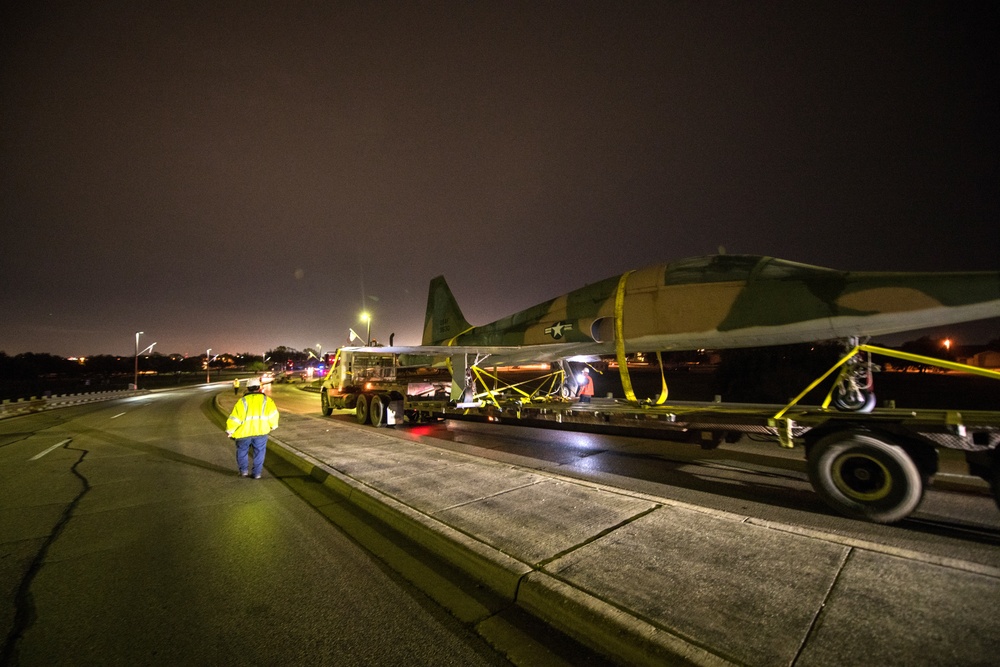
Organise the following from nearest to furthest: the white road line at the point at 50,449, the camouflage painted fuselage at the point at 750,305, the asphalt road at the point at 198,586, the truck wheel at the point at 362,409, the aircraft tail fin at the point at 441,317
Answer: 1. the asphalt road at the point at 198,586
2. the camouflage painted fuselage at the point at 750,305
3. the white road line at the point at 50,449
4. the truck wheel at the point at 362,409
5. the aircraft tail fin at the point at 441,317

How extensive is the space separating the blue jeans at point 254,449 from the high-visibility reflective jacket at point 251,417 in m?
0.17

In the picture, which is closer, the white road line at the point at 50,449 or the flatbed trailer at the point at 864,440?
the flatbed trailer at the point at 864,440

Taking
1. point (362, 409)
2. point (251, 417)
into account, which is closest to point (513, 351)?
point (251, 417)

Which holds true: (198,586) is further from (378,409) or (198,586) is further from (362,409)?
(362,409)

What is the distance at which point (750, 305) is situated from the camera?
604 cm

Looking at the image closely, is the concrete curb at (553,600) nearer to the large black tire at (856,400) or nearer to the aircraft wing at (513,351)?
the large black tire at (856,400)

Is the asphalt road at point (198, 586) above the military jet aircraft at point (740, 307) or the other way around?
the other way around

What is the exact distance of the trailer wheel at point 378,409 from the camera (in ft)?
41.8

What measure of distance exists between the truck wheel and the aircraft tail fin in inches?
128

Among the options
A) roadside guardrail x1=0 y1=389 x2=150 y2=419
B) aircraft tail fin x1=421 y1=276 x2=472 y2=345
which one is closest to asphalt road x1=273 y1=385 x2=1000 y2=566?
aircraft tail fin x1=421 y1=276 x2=472 y2=345

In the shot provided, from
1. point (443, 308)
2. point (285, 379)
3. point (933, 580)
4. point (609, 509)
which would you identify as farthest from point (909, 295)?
point (285, 379)

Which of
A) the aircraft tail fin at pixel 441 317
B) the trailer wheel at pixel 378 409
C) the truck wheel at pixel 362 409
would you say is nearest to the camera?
the trailer wheel at pixel 378 409

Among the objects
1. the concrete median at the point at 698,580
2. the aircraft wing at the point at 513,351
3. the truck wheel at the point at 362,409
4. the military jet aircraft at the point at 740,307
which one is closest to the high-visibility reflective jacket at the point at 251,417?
the concrete median at the point at 698,580

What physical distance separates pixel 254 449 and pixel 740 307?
8.28 metres
